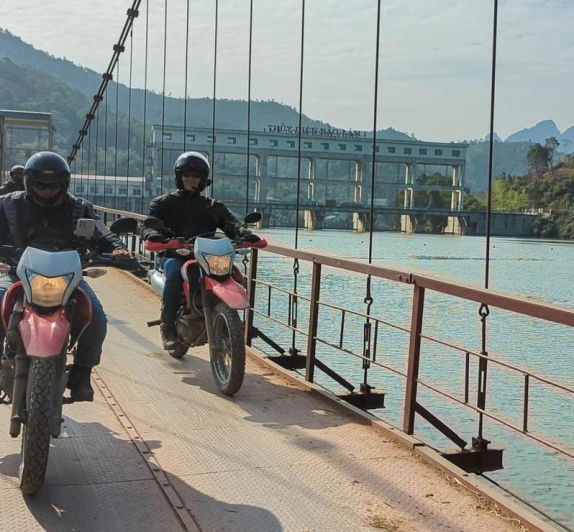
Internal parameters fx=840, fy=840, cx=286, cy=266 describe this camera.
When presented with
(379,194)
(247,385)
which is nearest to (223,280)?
(247,385)

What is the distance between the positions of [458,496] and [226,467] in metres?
0.70

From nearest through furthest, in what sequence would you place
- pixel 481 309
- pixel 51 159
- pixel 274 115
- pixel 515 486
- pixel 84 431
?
1. pixel 51 159
2. pixel 481 309
3. pixel 84 431
4. pixel 515 486
5. pixel 274 115

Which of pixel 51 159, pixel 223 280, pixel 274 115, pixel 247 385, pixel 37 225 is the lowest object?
pixel 247 385

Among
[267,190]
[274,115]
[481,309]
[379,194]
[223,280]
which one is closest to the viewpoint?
[481,309]

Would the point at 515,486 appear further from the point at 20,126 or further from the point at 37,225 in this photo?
the point at 20,126

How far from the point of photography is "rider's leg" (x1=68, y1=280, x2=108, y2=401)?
2510 mm

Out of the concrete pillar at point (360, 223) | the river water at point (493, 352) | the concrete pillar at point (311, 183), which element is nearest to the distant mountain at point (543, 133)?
the concrete pillar at point (360, 223)

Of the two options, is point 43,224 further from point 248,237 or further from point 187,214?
point 187,214

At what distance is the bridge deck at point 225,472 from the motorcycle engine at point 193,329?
0.84 ft

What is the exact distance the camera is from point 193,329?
12.6 feet

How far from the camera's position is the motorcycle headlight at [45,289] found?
7.22 ft

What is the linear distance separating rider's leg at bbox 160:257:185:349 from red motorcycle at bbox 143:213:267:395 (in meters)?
0.03

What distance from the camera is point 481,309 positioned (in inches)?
104

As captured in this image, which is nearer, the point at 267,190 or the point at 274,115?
the point at 267,190
